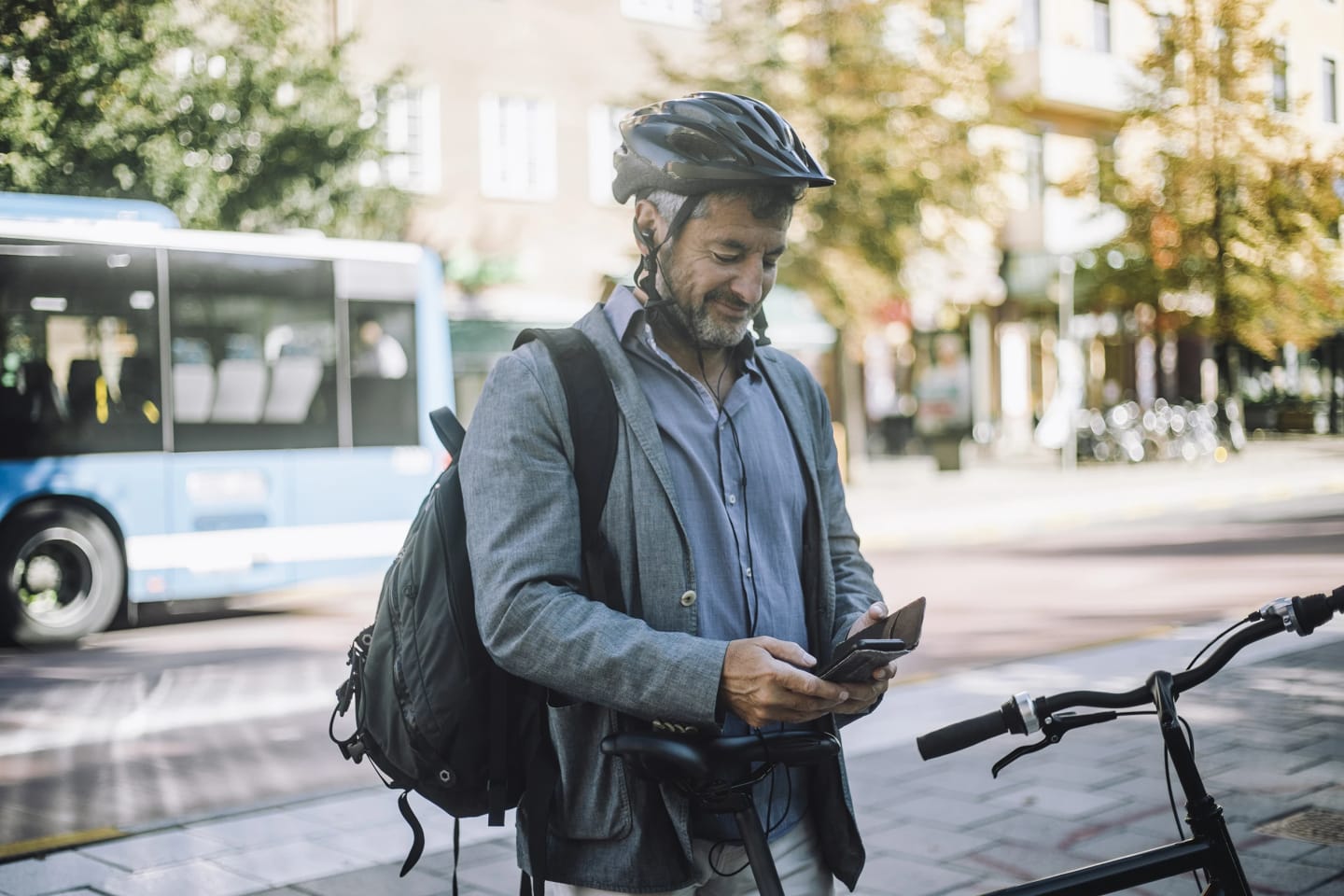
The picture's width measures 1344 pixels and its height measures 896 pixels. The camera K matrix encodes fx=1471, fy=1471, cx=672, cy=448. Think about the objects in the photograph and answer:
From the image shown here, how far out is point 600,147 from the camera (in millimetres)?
25016

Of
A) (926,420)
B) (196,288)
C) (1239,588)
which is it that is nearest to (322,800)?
(196,288)

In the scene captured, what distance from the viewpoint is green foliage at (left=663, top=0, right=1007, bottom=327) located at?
2045cm

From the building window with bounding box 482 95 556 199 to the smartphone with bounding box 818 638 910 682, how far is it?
73.5 feet

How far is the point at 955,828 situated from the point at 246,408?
25.7ft

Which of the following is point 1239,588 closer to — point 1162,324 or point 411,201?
point 411,201

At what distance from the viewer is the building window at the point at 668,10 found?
83.5 feet

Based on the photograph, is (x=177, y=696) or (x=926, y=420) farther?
(x=926, y=420)

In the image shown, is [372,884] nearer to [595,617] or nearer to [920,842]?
[920,842]

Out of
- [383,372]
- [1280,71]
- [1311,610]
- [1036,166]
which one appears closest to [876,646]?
[1311,610]

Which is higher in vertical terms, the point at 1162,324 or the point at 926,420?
the point at 1162,324

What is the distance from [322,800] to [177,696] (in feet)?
9.47

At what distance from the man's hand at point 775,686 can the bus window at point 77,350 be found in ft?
31.5

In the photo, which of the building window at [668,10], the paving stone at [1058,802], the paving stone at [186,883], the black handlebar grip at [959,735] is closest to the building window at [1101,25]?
the building window at [668,10]

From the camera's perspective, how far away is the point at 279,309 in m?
11.8
